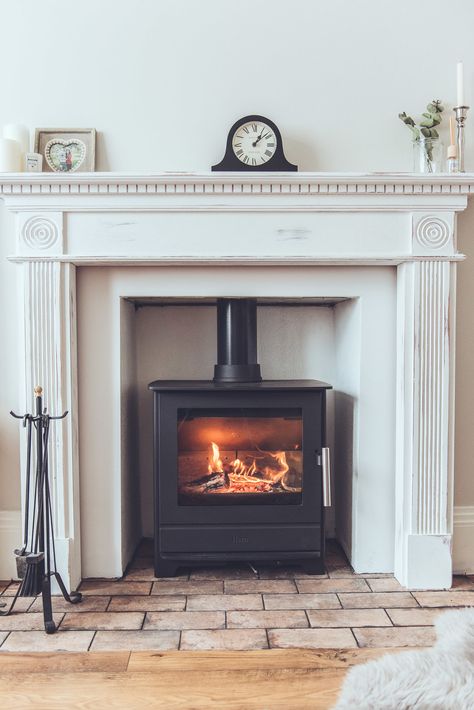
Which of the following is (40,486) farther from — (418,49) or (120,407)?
(418,49)

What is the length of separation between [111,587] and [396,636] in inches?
42.3

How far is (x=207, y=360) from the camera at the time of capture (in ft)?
9.16

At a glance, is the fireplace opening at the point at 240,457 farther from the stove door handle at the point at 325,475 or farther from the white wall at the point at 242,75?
the white wall at the point at 242,75

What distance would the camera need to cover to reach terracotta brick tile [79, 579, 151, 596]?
226cm

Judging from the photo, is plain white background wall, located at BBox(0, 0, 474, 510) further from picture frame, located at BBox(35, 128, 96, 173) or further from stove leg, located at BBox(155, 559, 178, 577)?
stove leg, located at BBox(155, 559, 178, 577)

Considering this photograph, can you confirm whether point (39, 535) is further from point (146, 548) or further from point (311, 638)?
point (311, 638)

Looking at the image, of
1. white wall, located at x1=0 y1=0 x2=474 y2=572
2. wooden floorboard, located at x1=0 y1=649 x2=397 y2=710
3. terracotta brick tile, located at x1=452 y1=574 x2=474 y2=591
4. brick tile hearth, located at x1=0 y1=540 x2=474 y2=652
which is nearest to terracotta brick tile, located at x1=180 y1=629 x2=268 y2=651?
brick tile hearth, located at x1=0 y1=540 x2=474 y2=652

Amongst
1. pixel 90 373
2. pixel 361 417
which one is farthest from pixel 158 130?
pixel 361 417

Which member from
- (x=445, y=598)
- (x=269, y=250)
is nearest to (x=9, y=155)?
(x=269, y=250)

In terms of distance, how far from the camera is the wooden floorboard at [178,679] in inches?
55.4

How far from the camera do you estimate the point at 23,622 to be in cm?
204

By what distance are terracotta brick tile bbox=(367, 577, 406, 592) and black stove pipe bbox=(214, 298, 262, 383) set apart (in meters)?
0.93

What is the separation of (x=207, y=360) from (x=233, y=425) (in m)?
0.46

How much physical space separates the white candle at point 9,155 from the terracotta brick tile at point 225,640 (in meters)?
1.80
